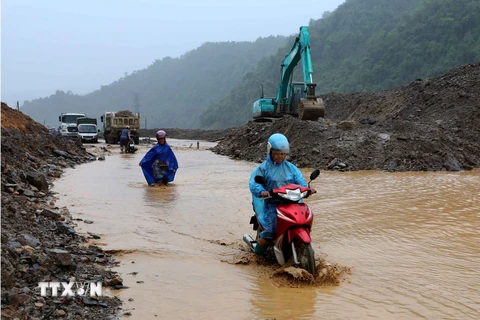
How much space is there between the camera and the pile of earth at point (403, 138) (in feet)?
55.6

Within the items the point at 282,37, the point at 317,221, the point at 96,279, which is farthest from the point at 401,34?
the point at 282,37

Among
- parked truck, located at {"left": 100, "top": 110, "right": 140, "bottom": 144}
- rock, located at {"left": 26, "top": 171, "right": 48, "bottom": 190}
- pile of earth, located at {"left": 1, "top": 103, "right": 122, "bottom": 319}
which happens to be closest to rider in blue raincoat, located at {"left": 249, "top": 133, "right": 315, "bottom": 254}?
pile of earth, located at {"left": 1, "top": 103, "right": 122, "bottom": 319}

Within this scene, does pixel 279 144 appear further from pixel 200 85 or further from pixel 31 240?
pixel 200 85

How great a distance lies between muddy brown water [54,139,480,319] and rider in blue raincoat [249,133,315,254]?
1.69ft

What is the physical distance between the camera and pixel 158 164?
41.6 feet

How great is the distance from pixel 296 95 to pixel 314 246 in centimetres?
2127

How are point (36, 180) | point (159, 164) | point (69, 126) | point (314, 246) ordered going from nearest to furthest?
1. point (314, 246)
2. point (36, 180)
3. point (159, 164)
4. point (69, 126)

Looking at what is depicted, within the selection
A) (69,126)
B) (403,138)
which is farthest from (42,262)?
(69,126)

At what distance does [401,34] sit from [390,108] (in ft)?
139

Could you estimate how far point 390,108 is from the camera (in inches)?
1249

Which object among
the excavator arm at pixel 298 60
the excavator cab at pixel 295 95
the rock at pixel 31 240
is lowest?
the rock at pixel 31 240

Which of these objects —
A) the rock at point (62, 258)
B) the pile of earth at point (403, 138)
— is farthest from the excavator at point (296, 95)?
the rock at point (62, 258)

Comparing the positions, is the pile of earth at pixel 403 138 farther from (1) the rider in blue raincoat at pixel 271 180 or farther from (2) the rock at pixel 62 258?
(2) the rock at pixel 62 258

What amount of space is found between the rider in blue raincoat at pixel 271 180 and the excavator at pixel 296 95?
16823 mm
